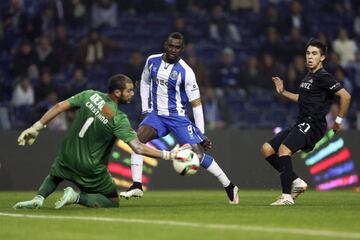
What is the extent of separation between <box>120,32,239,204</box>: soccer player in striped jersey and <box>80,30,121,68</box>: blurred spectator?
25.9 ft

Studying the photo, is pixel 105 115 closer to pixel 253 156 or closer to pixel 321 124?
pixel 321 124

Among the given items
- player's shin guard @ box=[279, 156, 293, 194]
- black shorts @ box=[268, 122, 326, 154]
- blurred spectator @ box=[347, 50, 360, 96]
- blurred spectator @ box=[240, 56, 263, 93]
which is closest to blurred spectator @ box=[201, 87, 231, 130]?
blurred spectator @ box=[240, 56, 263, 93]

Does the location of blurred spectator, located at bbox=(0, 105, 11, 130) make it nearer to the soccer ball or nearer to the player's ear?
the player's ear

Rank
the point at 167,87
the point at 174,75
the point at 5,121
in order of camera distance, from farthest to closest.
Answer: the point at 5,121 < the point at 167,87 < the point at 174,75

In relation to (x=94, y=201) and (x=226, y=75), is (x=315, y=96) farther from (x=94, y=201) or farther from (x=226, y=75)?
Result: (x=226, y=75)

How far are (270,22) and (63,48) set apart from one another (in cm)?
507

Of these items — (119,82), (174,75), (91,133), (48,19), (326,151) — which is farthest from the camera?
(48,19)

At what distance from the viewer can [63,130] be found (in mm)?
19125

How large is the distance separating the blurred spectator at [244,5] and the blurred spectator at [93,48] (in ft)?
12.0

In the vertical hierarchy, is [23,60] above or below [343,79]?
above

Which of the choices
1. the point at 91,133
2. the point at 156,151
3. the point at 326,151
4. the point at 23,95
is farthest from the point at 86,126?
the point at 326,151

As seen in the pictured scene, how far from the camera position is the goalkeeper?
36.9ft

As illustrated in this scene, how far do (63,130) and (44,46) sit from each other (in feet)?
9.21

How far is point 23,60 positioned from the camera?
819 inches
